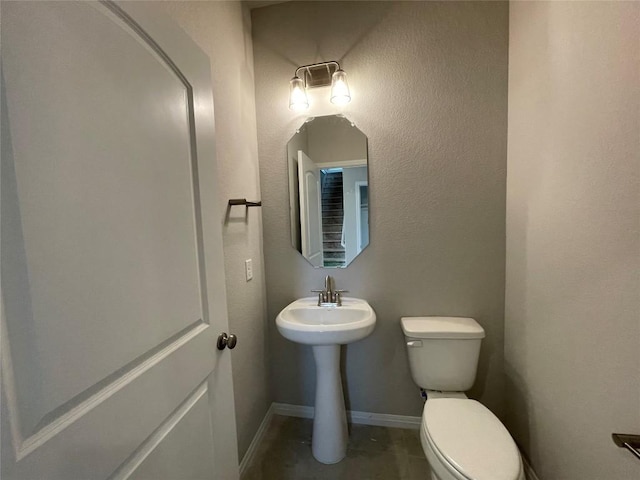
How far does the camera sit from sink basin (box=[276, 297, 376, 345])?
1327 millimetres

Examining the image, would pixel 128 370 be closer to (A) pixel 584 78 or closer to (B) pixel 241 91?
(B) pixel 241 91

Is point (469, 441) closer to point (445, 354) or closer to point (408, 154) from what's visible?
point (445, 354)

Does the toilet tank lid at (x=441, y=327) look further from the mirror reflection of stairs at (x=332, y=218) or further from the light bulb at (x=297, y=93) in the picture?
the light bulb at (x=297, y=93)

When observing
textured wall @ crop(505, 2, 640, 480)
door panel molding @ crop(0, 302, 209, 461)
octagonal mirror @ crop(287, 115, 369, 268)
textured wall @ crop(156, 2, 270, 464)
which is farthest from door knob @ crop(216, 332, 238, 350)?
textured wall @ crop(505, 2, 640, 480)

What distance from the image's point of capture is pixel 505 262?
5.10 feet

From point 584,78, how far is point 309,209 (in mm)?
1292

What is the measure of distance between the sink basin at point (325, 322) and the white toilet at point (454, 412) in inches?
10.1

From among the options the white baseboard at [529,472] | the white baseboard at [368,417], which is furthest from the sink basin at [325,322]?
the white baseboard at [529,472]

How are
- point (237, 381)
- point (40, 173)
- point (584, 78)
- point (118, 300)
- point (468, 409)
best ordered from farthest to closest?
1. point (237, 381)
2. point (468, 409)
3. point (584, 78)
4. point (118, 300)
5. point (40, 173)

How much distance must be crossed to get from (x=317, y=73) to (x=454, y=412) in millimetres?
1839

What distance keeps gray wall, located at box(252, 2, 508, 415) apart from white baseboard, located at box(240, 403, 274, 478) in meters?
0.56

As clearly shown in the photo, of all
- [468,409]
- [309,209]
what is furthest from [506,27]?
[468,409]

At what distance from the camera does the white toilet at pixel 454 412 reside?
966 millimetres

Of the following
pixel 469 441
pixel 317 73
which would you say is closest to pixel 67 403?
pixel 469 441
